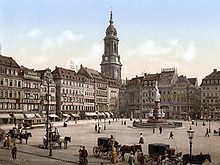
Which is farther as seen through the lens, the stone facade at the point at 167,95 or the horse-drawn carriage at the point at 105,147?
the stone facade at the point at 167,95

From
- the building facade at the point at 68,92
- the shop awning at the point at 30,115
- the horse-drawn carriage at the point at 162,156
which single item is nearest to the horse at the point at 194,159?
the horse-drawn carriage at the point at 162,156

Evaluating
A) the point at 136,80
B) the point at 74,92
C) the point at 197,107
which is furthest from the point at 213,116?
the point at 74,92

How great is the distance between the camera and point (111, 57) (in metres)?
149

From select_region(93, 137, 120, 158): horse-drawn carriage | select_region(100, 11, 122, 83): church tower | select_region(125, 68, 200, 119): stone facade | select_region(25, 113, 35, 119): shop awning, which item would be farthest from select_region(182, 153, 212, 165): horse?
select_region(100, 11, 122, 83): church tower

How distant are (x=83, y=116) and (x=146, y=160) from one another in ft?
274

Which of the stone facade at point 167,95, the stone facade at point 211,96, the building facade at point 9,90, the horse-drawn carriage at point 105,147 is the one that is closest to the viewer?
the horse-drawn carriage at point 105,147

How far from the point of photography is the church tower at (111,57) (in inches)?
5846

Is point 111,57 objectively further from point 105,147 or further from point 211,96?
point 105,147

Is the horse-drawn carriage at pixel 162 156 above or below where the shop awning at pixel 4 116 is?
below

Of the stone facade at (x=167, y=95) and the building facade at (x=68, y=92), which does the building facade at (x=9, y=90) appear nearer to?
the building facade at (x=68, y=92)

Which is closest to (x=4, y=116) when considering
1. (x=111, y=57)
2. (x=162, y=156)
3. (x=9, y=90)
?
(x=9, y=90)

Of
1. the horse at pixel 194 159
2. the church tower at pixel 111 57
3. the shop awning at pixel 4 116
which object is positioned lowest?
the horse at pixel 194 159

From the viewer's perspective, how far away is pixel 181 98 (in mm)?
123000

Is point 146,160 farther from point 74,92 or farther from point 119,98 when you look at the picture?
point 119,98
